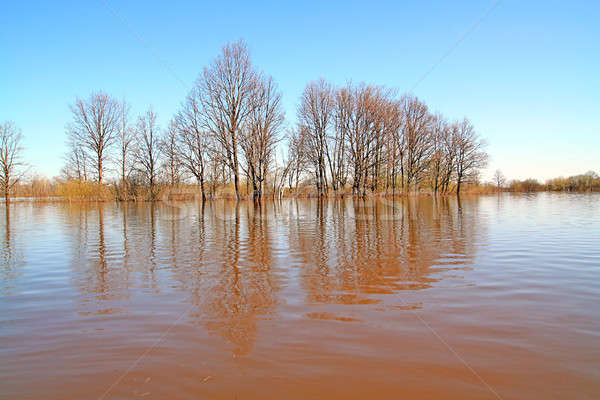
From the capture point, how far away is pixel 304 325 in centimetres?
332

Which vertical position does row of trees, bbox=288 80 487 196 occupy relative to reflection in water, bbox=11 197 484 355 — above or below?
above

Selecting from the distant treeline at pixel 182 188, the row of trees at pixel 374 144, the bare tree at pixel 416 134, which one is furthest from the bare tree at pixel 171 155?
the bare tree at pixel 416 134

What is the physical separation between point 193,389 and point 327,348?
1.15 m

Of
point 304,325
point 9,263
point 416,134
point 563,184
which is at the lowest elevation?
point 304,325

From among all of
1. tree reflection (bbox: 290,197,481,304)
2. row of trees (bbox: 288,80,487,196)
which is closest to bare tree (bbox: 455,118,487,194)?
Answer: row of trees (bbox: 288,80,487,196)

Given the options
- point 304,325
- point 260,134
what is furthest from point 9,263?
point 260,134

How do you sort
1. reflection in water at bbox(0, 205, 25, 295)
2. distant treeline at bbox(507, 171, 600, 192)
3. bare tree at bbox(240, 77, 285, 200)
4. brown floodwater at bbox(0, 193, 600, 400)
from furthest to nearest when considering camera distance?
1. distant treeline at bbox(507, 171, 600, 192)
2. bare tree at bbox(240, 77, 285, 200)
3. reflection in water at bbox(0, 205, 25, 295)
4. brown floodwater at bbox(0, 193, 600, 400)

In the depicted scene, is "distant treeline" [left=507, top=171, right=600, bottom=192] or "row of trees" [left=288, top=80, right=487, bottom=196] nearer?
"row of trees" [left=288, top=80, right=487, bottom=196]

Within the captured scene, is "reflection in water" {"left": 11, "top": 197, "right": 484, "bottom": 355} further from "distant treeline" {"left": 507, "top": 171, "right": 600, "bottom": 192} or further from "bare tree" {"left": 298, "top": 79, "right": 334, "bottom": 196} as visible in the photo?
"distant treeline" {"left": 507, "top": 171, "right": 600, "bottom": 192}

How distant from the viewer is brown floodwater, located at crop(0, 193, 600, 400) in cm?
233

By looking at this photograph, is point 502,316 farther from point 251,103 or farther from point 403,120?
point 403,120

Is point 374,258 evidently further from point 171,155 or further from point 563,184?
point 563,184

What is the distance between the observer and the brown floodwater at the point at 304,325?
2.33 meters

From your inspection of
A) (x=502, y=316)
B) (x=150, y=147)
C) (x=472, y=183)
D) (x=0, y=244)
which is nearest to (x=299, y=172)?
(x=150, y=147)
